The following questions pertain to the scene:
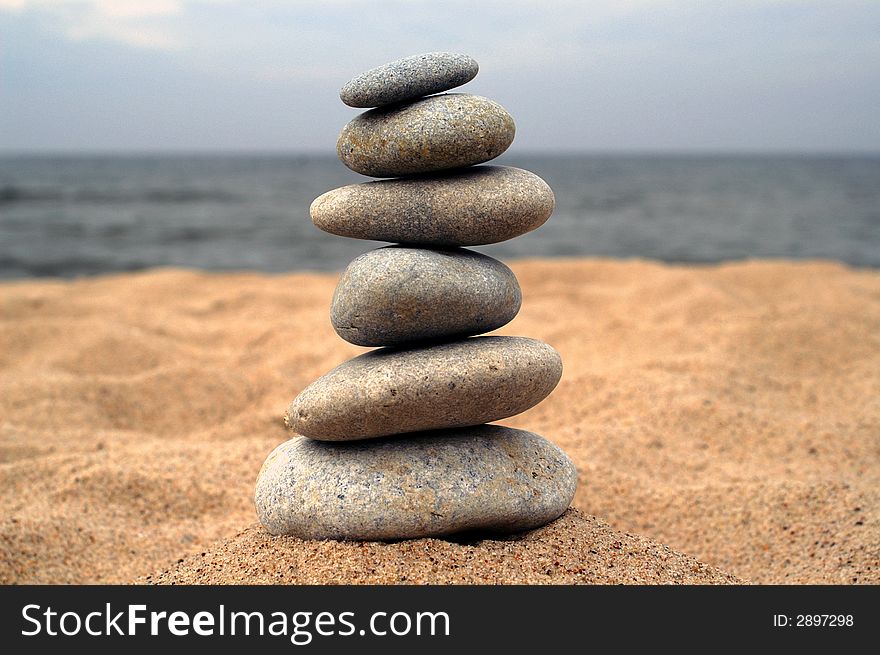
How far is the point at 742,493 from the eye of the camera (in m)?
4.42

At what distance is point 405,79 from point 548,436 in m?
3.08

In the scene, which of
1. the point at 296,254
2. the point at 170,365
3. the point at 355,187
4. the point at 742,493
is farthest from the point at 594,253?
the point at 355,187

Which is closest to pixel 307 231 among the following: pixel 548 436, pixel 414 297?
pixel 548 436

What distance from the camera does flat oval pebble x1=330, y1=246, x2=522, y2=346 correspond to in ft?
10.6

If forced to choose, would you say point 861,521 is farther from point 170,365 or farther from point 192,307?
point 192,307

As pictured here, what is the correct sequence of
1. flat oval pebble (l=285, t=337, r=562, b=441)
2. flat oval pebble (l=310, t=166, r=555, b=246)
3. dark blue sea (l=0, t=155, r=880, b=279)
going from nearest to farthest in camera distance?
1. flat oval pebble (l=285, t=337, r=562, b=441)
2. flat oval pebble (l=310, t=166, r=555, b=246)
3. dark blue sea (l=0, t=155, r=880, b=279)

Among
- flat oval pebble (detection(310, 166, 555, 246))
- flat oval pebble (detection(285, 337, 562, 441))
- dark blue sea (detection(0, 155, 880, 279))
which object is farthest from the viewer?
dark blue sea (detection(0, 155, 880, 279))

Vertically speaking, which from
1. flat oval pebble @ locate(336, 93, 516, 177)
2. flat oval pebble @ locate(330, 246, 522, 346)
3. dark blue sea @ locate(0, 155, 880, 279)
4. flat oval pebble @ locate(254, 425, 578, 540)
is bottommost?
dark blue sea @ locate(0, 155, 880, 279)

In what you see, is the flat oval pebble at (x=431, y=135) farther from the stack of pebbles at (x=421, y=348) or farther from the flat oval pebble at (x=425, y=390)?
the flat oval pebble at (x=425, y=390)

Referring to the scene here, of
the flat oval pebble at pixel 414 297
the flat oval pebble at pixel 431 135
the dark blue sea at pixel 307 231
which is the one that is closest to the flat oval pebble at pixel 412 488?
the flat oval pebble at pixel 414 297

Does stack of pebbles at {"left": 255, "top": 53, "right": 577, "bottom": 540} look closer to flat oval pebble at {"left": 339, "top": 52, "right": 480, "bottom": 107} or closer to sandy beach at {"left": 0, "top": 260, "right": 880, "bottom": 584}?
flat oval pebble at {"left": 339, "top": 52, "right": 480, "bottom": 107}

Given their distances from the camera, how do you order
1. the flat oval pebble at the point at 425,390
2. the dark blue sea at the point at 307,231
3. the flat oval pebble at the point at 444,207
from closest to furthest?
the flat oval pebble at the point at 425,390, the flat oval pebble at the point at 444,207, the dark blue sea at the point at 307,231

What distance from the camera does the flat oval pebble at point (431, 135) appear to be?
10.6 ft

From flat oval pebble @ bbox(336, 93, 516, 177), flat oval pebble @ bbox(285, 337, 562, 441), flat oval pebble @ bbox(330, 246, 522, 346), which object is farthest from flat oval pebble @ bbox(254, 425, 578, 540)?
flat oval pebble @ bbox(336, 93, 516, 177)
